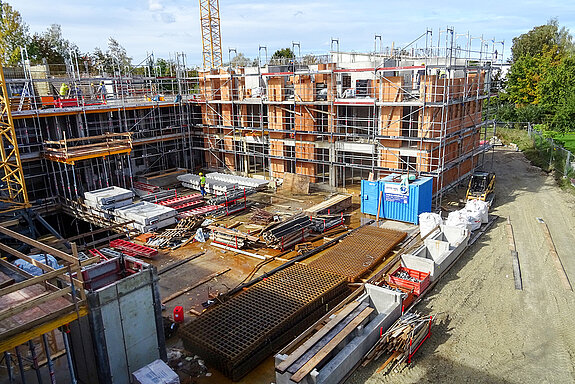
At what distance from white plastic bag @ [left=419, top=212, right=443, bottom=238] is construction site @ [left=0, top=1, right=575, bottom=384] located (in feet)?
0.24

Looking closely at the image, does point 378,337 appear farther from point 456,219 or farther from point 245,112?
point 245,112

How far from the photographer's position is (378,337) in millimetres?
9719

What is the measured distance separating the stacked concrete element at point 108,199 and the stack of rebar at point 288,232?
24.6ft

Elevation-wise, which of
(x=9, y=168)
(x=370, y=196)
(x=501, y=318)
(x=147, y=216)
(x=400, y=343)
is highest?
(x=9, y=168)

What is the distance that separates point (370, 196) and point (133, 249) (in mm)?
10037

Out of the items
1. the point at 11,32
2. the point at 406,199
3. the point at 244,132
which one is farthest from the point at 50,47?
the point at 406,199

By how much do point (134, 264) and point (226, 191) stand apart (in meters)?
11.8

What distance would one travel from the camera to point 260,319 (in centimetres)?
1008

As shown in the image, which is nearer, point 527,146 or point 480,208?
point 480,208

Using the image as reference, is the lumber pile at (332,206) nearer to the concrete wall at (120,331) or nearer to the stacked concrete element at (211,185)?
the stacked concrete element at (211,185)

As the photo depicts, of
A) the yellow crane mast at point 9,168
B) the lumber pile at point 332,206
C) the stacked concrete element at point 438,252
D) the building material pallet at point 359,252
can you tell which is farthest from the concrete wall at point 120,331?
the yellow crane mast at point 9,168

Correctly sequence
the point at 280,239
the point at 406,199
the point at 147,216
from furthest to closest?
the point at 147,216 → the point at 406,199 → the point at 280,239

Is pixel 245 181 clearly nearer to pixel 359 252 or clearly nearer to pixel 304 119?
pixel 304 119

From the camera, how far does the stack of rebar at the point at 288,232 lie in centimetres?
1522
